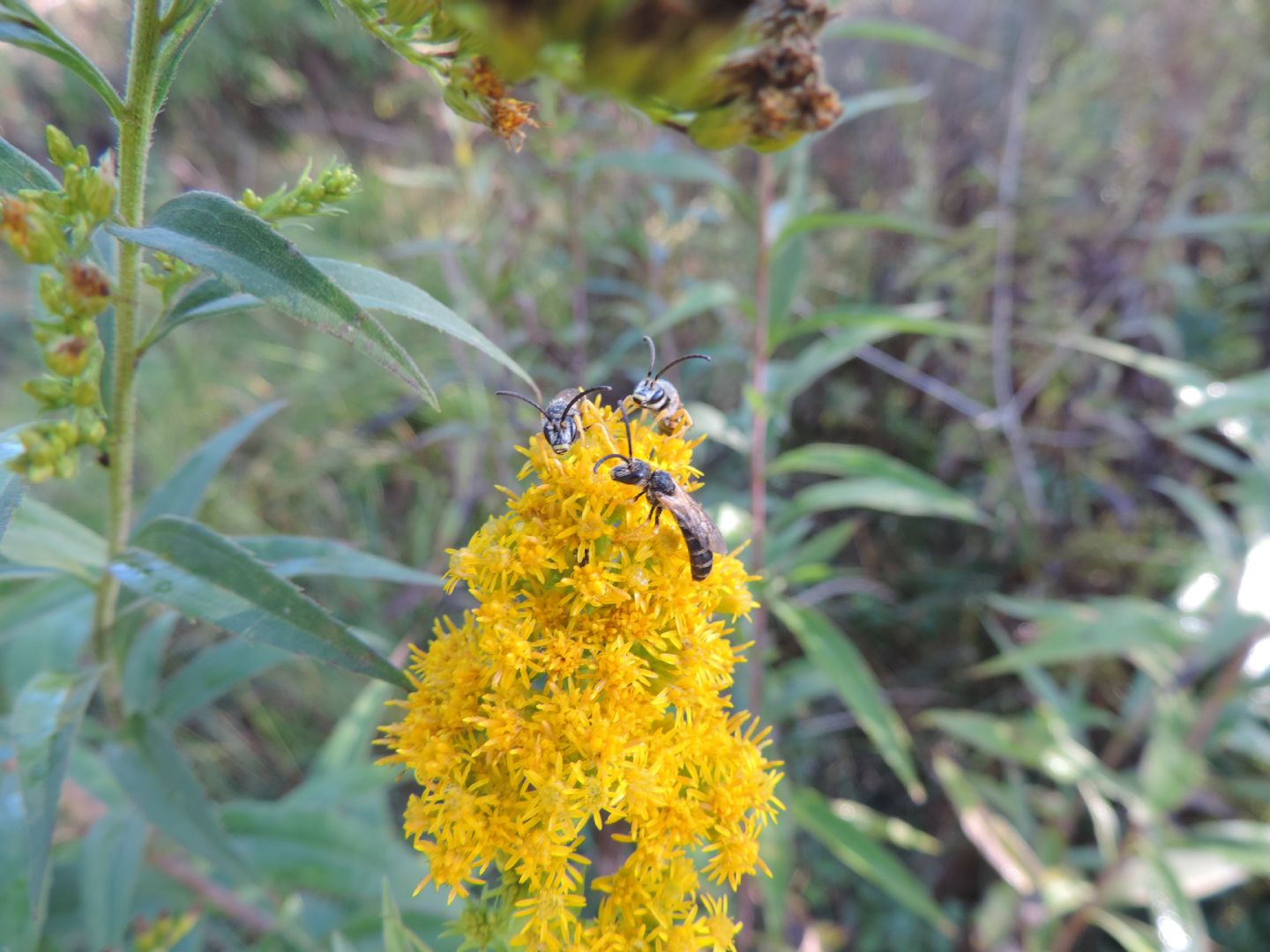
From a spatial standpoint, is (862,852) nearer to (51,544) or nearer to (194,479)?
(194,479)

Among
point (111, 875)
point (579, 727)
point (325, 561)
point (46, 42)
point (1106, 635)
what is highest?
point (46, 42)

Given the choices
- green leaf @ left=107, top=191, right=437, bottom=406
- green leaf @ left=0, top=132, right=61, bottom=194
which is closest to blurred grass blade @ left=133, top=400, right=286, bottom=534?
green leaf @ left=0, top=132, right=61, bottom=194

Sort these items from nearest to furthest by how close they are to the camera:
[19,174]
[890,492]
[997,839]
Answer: [19,174]
[890,492]
[997,839]

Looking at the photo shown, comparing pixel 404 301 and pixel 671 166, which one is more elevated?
pixel 671 166

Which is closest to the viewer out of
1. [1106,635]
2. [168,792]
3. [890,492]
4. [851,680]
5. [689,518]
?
[689,518]

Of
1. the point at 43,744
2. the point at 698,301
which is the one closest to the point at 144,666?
the point at 43,744

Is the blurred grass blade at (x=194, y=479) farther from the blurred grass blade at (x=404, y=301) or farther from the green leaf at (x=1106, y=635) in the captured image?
the green leaf at (x=1106, y=635)
